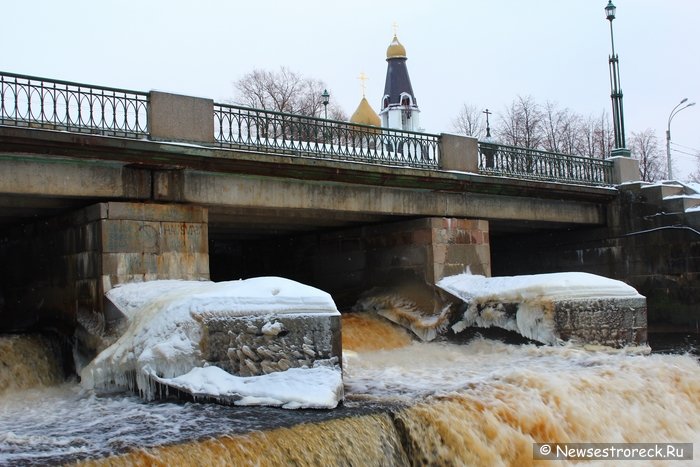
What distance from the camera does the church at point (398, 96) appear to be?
47.7m

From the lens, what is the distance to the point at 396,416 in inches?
345

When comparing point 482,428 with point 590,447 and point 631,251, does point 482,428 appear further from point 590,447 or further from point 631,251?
point 631,251

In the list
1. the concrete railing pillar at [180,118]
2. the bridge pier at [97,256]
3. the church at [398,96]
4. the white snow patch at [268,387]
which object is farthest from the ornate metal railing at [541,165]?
the church at [398,96]

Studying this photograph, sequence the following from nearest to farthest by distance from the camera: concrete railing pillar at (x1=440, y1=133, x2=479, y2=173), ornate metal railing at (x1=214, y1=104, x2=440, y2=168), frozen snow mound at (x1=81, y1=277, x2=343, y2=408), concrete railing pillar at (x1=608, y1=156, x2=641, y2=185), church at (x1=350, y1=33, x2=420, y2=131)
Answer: frozen snow mound at (x1=81, y1=277, x2=343, y2=408) < ornate metal railing at (x1=214, y1=104, x2=440, y2=168) < concrete railing pillar at (x1=440, y1=133, x2=479, y2=173) < concrete railing pillar at (x1=608, y1=156, x2=641, y2=185) < church at (x1=350, y1=33, x2=420, y2=131)

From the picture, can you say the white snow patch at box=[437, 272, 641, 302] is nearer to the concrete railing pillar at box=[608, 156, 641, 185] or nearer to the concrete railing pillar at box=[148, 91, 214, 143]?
the concrete railing pillar at box=[148, 91, 214, 143]

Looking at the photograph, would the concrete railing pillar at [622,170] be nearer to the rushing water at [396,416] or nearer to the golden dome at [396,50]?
the rushing water at [396,416]

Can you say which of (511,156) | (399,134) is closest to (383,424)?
(399,134)

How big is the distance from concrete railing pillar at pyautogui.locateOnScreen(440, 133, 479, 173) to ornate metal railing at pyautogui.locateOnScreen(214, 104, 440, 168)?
0.16m

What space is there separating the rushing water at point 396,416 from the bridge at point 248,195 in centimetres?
236

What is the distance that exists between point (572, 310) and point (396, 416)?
6480 mm

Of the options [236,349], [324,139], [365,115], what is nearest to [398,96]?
[365,115]

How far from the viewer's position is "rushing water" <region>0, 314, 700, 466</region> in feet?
24.1

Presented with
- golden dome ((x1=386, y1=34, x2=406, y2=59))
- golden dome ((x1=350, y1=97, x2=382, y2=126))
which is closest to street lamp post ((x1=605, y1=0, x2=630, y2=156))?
golden dome ((x1=350, y1=97, x2=382, y2=126))

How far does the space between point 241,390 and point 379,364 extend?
5.06m
